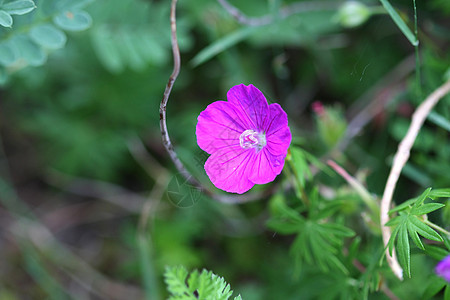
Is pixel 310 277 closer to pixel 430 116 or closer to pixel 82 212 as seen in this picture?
pixel 430 116

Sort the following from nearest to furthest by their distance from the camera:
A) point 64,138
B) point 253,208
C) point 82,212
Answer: point 253,208, point 64,138, point 82,212

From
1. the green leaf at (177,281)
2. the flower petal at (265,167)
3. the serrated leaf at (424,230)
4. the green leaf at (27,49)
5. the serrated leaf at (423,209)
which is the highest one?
the green leaf at (27,49)

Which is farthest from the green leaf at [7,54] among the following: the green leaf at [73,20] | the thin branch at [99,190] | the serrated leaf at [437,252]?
the serrated leaf at [437,252]

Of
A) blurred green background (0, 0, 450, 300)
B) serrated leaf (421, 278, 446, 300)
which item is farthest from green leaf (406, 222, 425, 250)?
blurred green background (0, 0, 450, 300)

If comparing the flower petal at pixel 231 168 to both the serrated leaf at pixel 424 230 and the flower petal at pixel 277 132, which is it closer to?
the flower petal at pixel 277 132

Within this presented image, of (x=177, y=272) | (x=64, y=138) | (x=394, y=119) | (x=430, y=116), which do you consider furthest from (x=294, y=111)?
(x=177, y=272)

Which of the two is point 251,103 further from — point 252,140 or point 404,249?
point 404,249
